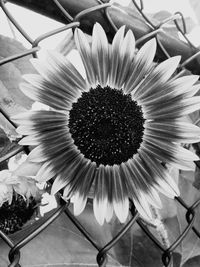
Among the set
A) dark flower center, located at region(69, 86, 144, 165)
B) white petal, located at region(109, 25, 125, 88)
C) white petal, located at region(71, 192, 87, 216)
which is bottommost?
white petal, located at region(71, 192, 87, 216)

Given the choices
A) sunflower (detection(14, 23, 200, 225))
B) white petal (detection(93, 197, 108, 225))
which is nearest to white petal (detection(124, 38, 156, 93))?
sunflower (detection(14, 23, 200, 225))

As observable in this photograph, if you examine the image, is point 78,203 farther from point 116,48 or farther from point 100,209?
point 116,48

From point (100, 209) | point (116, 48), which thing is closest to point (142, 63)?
point (116, 48)

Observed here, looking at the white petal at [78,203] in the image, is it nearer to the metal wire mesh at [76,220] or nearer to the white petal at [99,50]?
the metal wire mesh at [76,220]

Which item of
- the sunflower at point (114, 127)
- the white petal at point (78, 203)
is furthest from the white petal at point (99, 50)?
the white petal at point (78, 203)

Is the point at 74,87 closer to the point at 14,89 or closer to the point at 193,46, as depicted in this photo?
the point at 14,89

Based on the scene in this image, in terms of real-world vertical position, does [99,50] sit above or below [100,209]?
above

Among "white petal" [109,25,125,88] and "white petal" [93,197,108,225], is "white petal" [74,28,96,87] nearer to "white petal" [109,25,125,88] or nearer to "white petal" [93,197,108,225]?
"white petal" [109,25,125,88]
